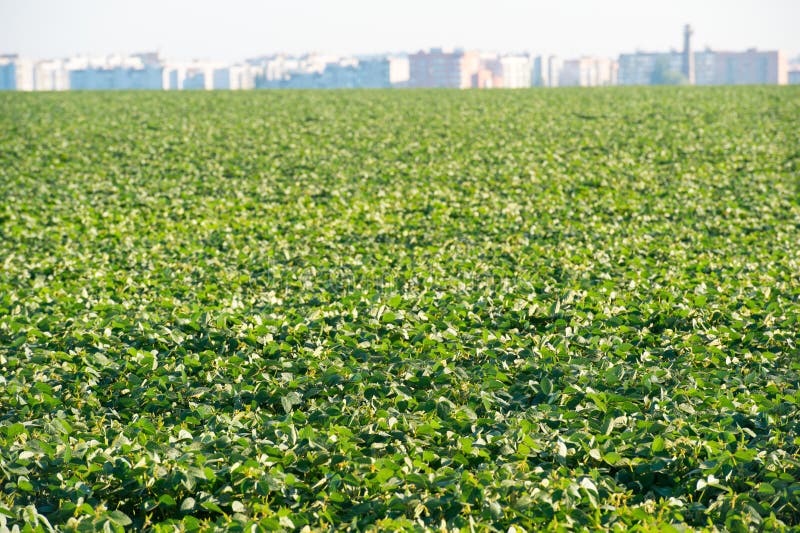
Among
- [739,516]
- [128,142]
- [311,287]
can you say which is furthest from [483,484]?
[128,142]

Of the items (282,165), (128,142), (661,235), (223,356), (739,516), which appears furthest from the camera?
(128,142)

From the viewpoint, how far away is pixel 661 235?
549 inches

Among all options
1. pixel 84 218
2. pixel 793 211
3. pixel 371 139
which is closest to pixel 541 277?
pixel 793 211

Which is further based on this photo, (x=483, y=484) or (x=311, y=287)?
(x=311, y=287)

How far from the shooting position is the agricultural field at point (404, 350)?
5.50m

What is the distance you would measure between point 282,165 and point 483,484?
58.5 ft

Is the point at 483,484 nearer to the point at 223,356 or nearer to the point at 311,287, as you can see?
the point at 223,356

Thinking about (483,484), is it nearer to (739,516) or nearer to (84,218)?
(739,516)

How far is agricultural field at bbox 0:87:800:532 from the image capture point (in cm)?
550

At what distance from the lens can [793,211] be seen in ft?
51.7

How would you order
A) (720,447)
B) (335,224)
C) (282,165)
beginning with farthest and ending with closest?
(282,165)
(335,224)
(720,447)

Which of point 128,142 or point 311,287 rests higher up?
point 128,142

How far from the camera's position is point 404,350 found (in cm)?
833

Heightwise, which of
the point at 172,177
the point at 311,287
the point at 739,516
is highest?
the point at 172,177
